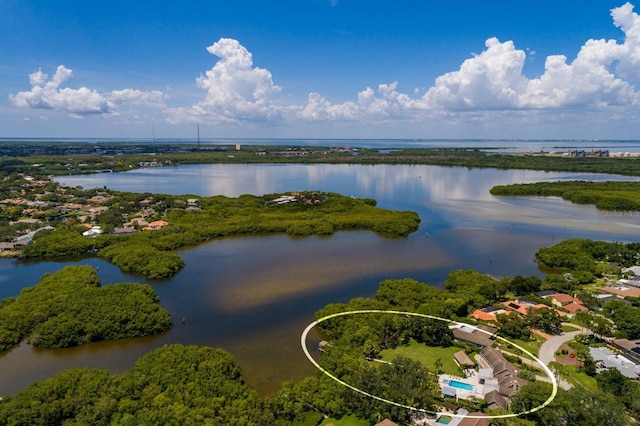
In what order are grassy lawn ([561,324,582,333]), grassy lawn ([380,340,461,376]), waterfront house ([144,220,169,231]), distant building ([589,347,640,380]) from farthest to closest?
waterfront house ([144,220,169,231]) → grassy lawn ([561,324,582,333]) → grassy lawn ([380,340,461,376]) → distant building ([589,347,640,380])

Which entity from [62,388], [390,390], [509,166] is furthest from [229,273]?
[509,166]

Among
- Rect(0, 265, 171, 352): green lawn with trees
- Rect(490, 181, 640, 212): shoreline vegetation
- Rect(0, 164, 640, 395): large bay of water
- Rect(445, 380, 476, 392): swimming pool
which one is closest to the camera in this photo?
Rect(445, 380, 476, 392): swimming pool

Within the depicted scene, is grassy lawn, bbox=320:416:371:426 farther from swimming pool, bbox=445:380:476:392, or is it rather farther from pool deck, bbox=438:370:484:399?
swimming pool, bbox=445:380:476:392

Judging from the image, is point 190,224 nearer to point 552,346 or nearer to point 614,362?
point 552,346

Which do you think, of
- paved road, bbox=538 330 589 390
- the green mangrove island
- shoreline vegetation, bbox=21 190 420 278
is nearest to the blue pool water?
the green mangrove island

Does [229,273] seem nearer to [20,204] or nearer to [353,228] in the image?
[353,228]

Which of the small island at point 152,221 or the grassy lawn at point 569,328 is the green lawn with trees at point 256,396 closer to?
the grassy lawn at point 569,328

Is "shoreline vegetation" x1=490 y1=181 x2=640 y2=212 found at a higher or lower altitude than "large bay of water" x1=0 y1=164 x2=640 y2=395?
higher

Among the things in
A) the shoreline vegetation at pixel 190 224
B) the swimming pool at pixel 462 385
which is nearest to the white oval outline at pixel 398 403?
the swimming pool at pixel 462 385
